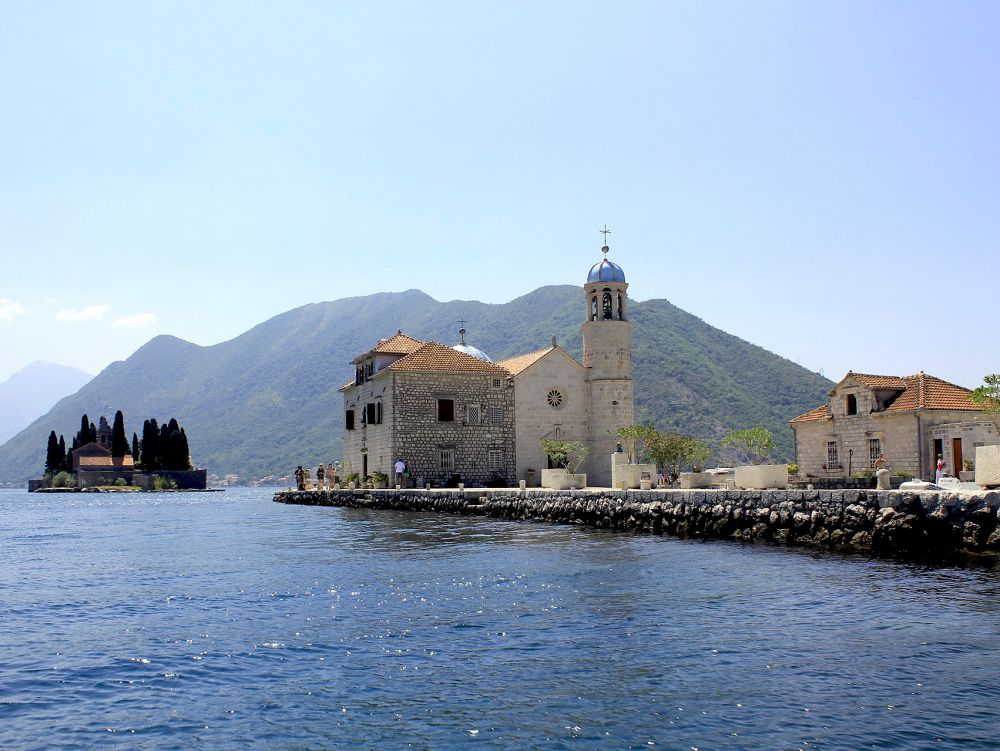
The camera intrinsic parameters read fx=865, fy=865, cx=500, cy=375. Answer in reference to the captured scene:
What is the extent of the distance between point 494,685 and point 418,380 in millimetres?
36103

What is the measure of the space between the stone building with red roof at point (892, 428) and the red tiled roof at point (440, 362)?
630 inches

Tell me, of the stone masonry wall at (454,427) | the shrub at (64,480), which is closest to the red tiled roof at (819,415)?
the stone masonry wall at (454,427)

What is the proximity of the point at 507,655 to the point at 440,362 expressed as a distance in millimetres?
35888

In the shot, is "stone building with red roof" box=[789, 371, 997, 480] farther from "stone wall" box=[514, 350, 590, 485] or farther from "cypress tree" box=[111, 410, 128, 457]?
"cypress tree" box=[111, 410, 128, 457]

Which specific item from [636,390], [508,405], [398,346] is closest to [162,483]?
[636,390]

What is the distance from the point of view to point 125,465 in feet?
313

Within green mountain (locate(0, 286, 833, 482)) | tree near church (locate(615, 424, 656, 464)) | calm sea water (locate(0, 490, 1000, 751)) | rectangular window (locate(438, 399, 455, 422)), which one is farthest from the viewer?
green mountain (locate(0, 286, 833, 482))

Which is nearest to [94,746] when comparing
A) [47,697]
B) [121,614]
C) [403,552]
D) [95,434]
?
[47,697]

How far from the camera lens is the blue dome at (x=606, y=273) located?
44.0 m

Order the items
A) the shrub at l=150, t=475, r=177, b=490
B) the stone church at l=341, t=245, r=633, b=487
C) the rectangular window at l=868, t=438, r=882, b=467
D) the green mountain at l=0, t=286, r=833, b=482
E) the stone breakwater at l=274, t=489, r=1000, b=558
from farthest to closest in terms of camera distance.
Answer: the shrub at l=150, t=475, r=177, b=490
the green mountain at l=0, t=286, r=833, b=482
the stone church at l=341, t=245, r=633, b=487
the rectangular window at l=868, t=438, r=882, b=467
the stone breakwater at l=274, t=489, r=1000, b=558

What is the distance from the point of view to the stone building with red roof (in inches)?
1216

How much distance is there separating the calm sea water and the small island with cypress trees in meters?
81.9

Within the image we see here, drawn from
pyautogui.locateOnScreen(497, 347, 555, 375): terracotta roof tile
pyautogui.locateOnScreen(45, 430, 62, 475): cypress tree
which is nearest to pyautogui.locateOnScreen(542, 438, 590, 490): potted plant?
pyautogui.locateOnScreen(497, 347, 555, 375): terracotta roof tile

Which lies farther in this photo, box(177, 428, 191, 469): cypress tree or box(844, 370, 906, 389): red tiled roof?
box(177, 428, 191, 469): cypress tree
